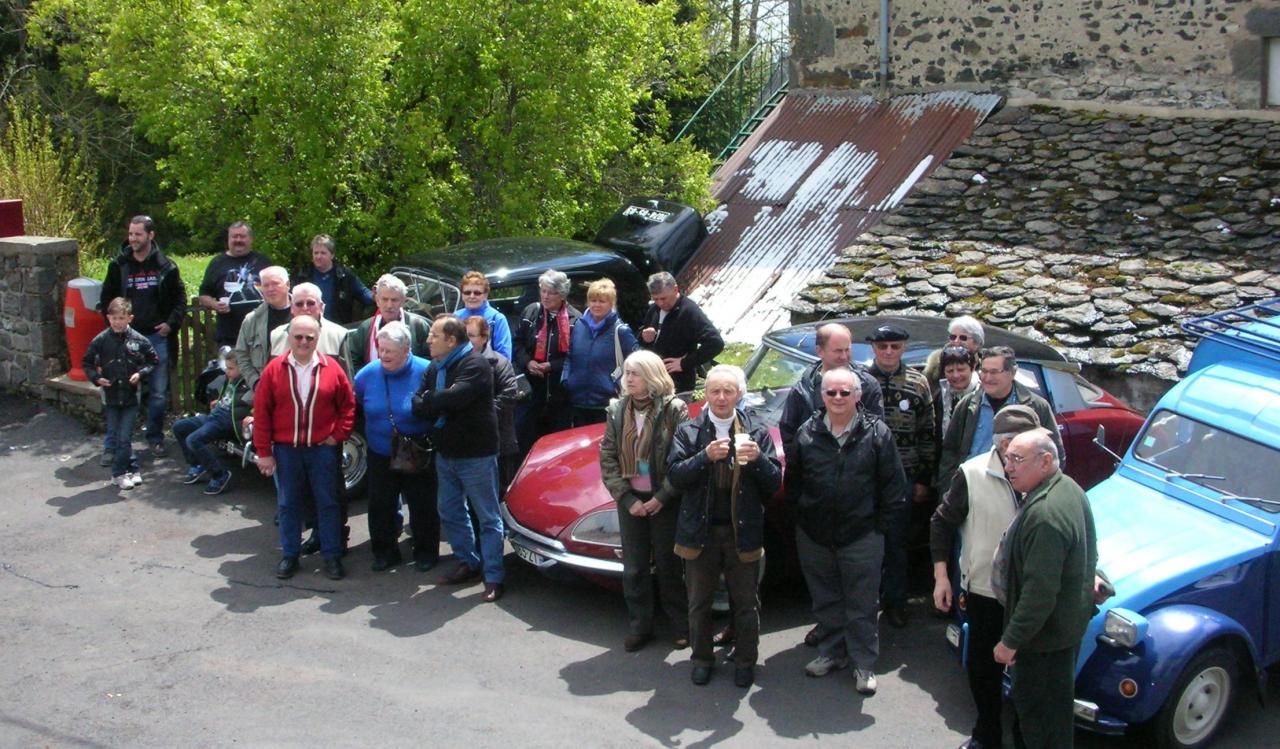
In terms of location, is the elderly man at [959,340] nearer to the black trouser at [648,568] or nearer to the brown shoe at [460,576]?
the black trouser at [648,568]

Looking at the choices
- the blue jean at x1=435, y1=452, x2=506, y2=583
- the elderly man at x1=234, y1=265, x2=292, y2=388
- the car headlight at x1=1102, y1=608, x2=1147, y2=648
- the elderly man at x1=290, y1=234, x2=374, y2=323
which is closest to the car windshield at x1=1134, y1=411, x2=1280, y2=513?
the car headlight at x1=1102, y1=608, x2=1147, y2=648

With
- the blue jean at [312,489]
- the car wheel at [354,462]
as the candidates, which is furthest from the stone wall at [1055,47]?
the blue jean at [312,489]

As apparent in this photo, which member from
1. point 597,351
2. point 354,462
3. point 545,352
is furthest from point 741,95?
point 354,462

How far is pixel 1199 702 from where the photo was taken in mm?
6172

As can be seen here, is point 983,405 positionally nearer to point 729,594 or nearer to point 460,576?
point 729,594

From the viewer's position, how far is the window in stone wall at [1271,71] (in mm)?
13875

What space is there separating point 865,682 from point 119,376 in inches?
248

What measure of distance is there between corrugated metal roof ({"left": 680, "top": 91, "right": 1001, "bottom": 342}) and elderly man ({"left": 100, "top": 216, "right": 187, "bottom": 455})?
553cm

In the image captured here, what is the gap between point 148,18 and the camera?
12297 millimetres

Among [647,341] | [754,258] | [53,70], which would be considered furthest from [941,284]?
[53,70]

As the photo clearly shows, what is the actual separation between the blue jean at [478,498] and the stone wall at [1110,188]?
7.02 meters

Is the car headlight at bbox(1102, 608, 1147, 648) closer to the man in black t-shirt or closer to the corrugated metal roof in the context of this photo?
the man in black t-shirt

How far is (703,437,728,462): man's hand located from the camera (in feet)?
21.4


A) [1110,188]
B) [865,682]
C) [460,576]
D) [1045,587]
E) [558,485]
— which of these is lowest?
[865,682]
